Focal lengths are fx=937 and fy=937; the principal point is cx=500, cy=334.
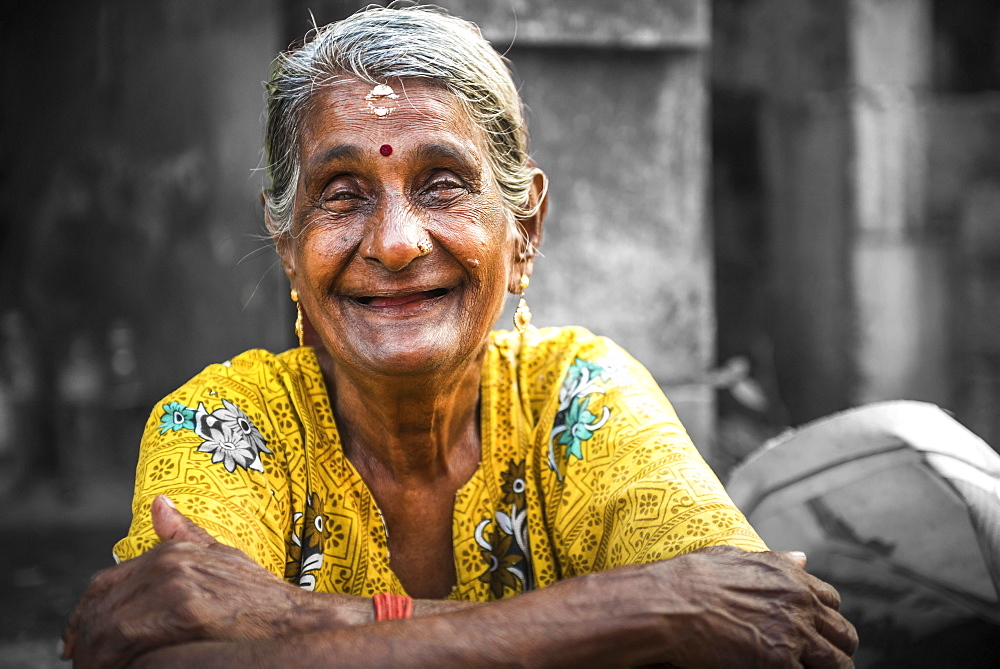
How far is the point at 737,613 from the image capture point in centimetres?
173

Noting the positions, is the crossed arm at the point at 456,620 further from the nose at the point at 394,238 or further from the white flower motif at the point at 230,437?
the nose at the point at 394,238

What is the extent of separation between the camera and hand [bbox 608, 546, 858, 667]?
1.71m

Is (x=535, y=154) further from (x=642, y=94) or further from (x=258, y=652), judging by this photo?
(x=258, y=652)

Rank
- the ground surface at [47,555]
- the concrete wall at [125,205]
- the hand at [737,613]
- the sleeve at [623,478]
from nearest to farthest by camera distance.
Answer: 1. the hand at [737,613]
2. the sleeve at [623,478]
3. the ground surface at [47,555]
4. the concrete wall at [125,205]

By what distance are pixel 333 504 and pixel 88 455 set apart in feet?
13.3

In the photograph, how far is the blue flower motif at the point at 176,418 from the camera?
211 centimetres

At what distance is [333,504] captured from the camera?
231 centimetres

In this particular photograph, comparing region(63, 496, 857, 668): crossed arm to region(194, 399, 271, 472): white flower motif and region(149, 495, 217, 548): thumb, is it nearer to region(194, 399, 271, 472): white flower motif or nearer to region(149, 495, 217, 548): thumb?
region(149, 495, 217, 548): thumb

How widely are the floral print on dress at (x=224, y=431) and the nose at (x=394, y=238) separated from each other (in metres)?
0.50

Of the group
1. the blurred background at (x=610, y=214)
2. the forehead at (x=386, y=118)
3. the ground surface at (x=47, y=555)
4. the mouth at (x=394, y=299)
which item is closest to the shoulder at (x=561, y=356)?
the mouth at (x=394, y=299)

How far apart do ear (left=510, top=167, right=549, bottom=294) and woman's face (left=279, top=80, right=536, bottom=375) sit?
236mm

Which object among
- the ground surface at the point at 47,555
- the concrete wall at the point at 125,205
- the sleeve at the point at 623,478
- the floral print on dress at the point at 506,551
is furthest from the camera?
the concrete wall at the point at 125,205

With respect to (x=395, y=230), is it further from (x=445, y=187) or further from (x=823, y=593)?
(x=823, y=593)

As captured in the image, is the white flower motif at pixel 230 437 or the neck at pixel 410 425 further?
the neck at pixel 410 425
